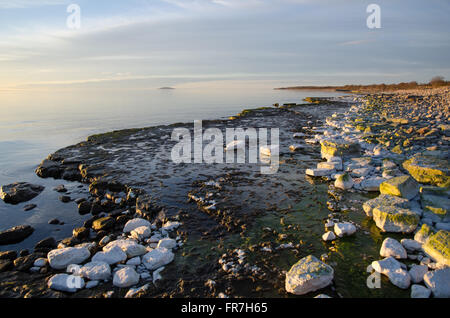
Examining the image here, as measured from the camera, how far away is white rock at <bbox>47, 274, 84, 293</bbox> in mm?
5332

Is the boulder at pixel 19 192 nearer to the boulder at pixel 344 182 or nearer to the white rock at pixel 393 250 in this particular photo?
the boulder at pixel 344 182

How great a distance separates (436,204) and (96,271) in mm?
9186

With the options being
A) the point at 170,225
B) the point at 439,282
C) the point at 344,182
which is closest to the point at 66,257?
the point at 170,225

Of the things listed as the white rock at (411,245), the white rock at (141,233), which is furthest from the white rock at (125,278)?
the white rock at (411,245)

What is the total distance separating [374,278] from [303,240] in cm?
187

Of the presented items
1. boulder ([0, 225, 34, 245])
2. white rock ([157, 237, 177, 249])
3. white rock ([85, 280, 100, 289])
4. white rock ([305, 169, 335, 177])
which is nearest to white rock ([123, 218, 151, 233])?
white rock ([157, 237, 177, 249])

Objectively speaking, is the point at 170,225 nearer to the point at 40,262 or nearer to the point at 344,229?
the point at 40,262

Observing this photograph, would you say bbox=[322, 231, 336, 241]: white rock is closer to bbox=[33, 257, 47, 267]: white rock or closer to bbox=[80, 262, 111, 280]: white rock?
bbox=[80, 262, 111, 280]: white rock

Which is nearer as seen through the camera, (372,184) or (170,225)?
(170,225)

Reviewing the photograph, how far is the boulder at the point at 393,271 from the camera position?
4953 mm

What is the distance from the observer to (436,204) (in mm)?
7293

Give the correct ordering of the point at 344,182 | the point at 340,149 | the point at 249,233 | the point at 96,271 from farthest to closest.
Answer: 1. the point at 340,149
2. the point at 344,182
3. the point at 249,233
4. the point at 96,271

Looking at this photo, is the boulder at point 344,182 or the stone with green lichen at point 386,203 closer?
the stone with green lichen at point 386,203

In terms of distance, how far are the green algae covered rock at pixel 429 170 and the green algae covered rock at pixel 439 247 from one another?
12.2 ft
